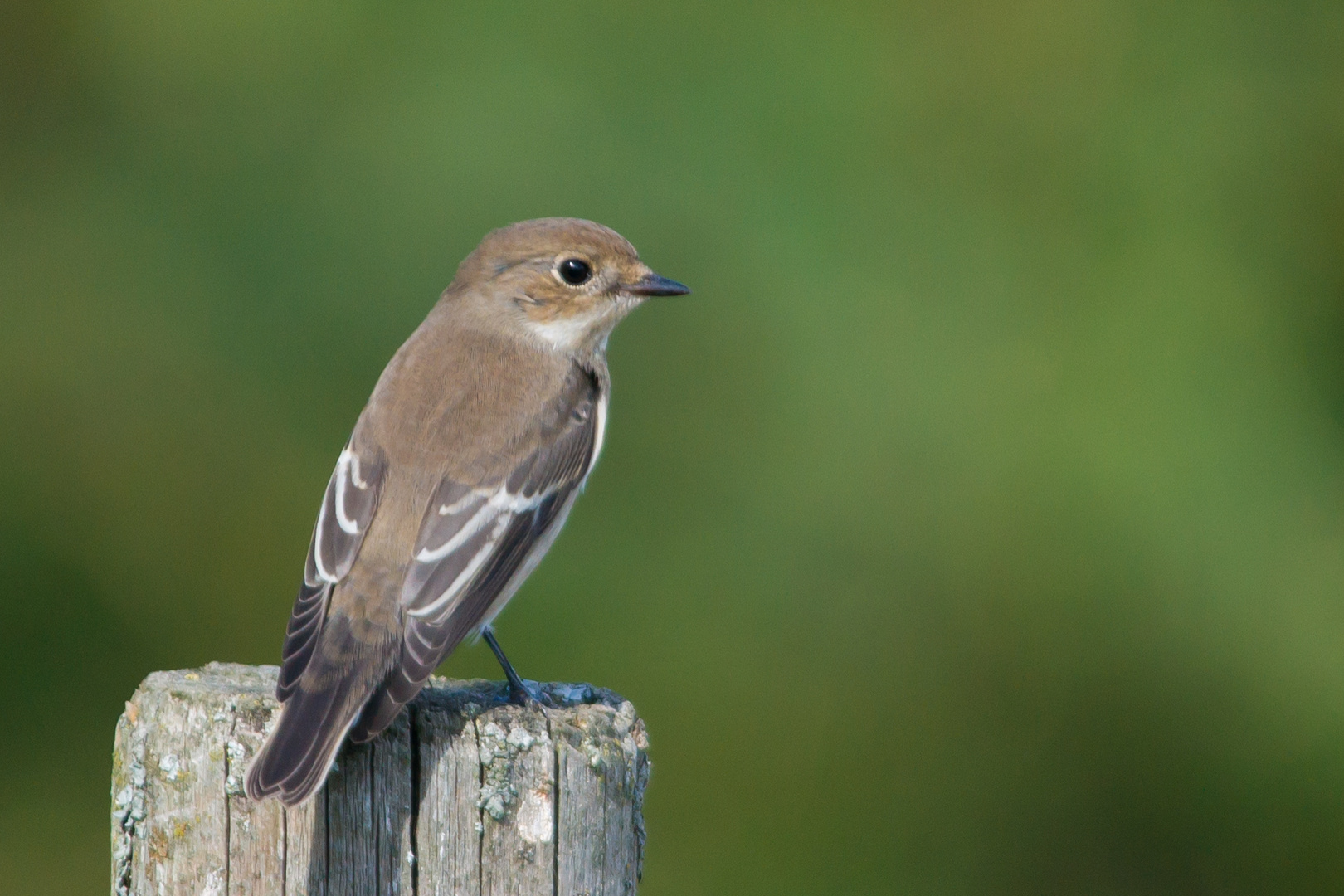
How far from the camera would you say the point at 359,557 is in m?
3.98

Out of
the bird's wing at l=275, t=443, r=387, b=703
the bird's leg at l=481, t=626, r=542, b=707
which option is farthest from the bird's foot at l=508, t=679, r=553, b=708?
the bird's wing at l=275, t=443, r=387, b=703

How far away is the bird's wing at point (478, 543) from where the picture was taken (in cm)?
369

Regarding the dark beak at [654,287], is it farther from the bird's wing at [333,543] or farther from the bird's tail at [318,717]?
the bird's tail at [318,717]

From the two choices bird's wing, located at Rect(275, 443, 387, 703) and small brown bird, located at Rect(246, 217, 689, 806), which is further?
bird's wing, located at Rect(275, 443, 387, 703)

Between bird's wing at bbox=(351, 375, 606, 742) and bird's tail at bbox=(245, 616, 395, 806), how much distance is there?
0.20 ft

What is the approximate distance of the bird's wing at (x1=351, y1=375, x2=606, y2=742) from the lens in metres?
3.69

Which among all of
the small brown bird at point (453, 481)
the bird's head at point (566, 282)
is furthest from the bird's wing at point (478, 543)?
the bird's head at point (566, 282)

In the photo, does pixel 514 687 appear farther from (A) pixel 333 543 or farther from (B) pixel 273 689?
(B) pixel 273 689

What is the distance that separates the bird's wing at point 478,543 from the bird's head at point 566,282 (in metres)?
0.35

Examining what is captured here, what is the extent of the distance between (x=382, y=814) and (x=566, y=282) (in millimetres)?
2363

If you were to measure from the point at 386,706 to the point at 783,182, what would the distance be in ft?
12.5

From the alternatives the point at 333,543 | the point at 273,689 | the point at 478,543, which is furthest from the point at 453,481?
the point at 273,689

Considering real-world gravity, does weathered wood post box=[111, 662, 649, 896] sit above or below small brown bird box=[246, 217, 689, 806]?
below

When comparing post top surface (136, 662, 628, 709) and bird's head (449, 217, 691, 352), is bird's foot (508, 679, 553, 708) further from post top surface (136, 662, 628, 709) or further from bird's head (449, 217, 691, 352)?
bird's head (449, 217, 691, 352)
